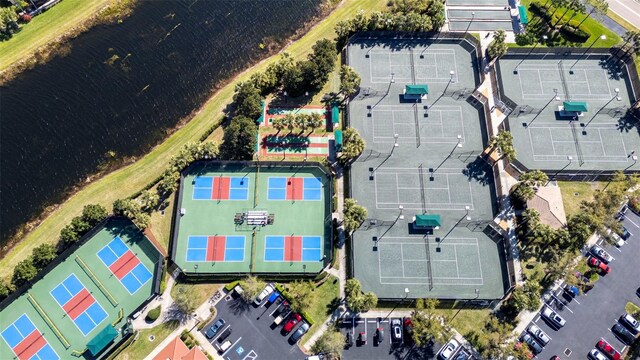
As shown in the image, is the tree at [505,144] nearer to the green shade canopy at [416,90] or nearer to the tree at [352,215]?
the green shade canopy at [416,90]

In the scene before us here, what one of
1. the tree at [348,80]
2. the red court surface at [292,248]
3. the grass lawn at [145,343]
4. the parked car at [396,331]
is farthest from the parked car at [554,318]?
the grass lawn at [145,343]

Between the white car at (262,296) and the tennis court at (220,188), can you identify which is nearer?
the white car at (262,296)

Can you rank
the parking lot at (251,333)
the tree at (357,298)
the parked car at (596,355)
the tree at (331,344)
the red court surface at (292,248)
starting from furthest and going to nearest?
the red court surface at (292,248) → the parking lot at (251,333) → the parked car at (596,355) → the tree at (357,298) → the tree at (331,344)

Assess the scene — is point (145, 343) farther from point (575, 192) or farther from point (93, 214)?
point (575, 192)

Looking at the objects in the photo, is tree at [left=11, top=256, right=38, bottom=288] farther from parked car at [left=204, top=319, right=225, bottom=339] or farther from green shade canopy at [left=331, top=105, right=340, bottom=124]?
green shade canopy at [left=331, top=105, right=340, bottom=124]

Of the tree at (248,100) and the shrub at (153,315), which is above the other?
the tree at (248,100)

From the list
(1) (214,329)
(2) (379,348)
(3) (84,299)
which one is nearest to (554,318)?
(2) (379,348)
